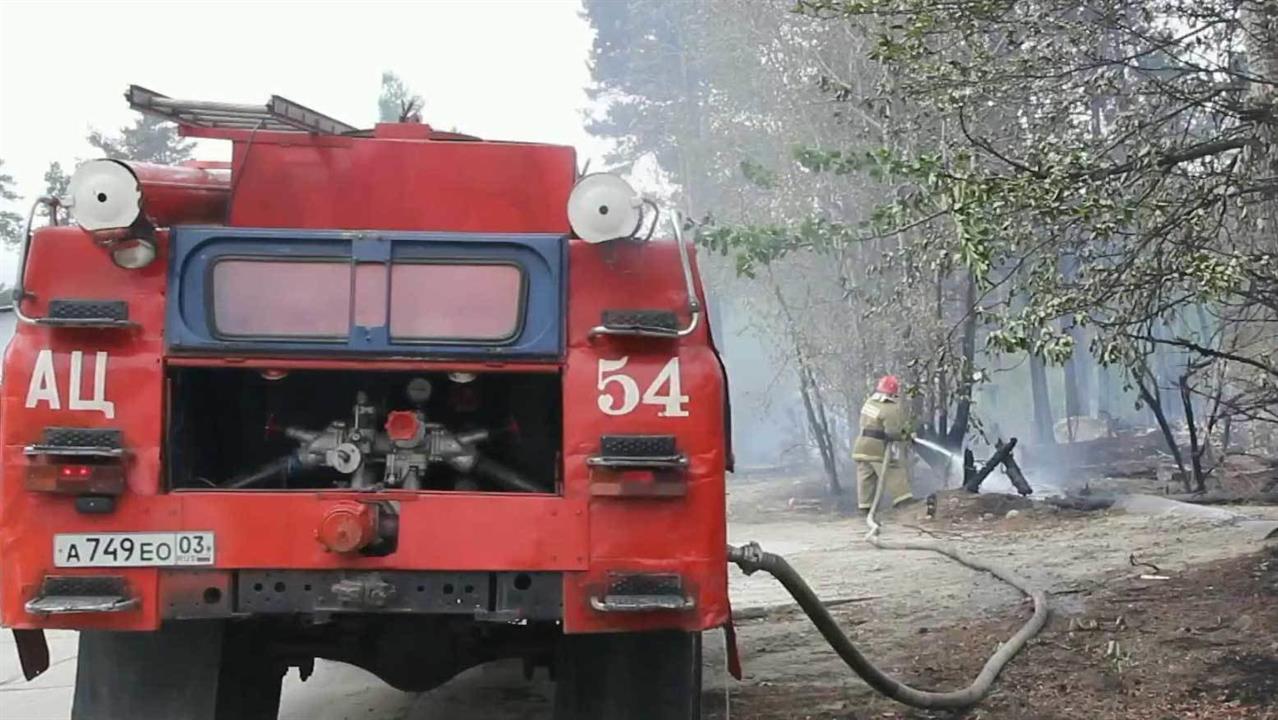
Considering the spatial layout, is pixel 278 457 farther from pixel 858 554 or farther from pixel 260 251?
pixel 858 554

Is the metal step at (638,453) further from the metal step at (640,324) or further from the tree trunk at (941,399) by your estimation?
the tree trunk at (941,399)

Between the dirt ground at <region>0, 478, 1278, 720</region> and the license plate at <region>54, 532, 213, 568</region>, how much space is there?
204 centimetres

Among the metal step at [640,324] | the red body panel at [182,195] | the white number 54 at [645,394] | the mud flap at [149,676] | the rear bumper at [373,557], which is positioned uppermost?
the red body panel at [182,195]

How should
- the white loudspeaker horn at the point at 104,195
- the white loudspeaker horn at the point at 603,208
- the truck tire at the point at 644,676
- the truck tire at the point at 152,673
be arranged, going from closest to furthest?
the white loudspeaker horn at the point at 104,195
the white loudspeaker horn at the point at 603,208
the truck tire at the point at 152,673
the truck tire at the point at 644,676

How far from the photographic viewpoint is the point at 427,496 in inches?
153

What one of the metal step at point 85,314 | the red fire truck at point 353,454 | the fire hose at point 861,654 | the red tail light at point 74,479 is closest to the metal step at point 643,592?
the red fire truck at point 353,454

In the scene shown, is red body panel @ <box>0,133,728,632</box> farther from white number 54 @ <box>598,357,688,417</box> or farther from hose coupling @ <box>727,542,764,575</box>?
hose coupling @ <box>727,542,764,575</box>

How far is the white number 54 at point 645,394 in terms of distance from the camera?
390 centimetres

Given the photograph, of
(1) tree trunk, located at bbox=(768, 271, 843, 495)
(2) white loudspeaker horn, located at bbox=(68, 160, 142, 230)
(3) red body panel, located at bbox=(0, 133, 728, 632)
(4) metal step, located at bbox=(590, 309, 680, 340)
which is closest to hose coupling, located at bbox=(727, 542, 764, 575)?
(3) red body panel, located at bbox=(0, 133, 728, 632)

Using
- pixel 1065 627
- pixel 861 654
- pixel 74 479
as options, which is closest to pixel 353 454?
pixel 74 479

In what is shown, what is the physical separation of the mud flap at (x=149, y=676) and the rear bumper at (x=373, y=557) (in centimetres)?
39

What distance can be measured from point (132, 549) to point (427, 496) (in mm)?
852

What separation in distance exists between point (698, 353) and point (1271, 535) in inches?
211

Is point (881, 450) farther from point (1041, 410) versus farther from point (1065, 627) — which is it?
point (1041, 410)
